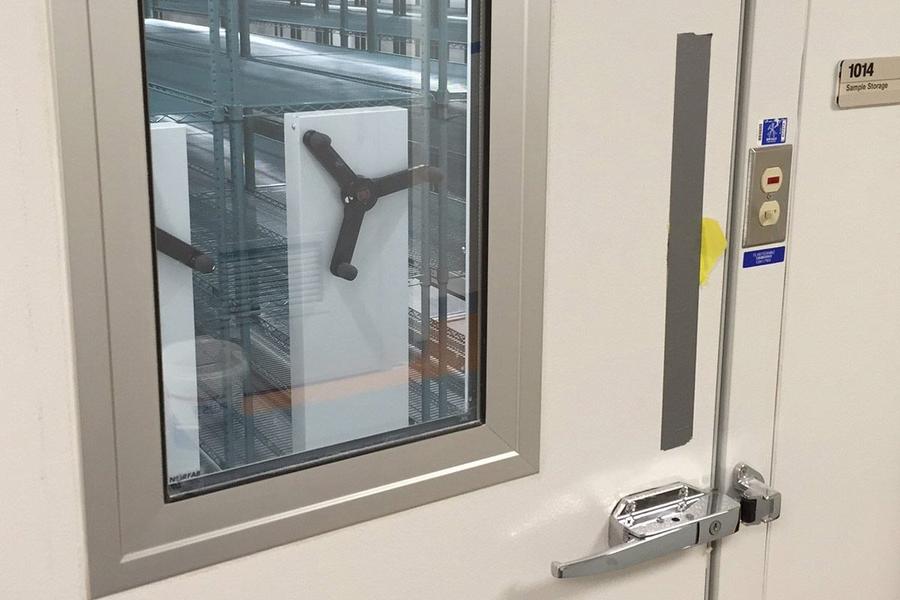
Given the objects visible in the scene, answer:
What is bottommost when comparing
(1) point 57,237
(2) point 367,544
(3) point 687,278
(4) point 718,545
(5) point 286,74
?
(4) point 718,545

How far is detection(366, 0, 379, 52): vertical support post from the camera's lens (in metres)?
1.03

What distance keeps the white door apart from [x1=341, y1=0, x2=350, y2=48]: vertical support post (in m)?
0.59

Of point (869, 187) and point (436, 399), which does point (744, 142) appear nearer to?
point (869, 187)

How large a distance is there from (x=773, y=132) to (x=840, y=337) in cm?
31

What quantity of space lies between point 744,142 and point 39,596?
2.90 ft

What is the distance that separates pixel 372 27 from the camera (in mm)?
1042

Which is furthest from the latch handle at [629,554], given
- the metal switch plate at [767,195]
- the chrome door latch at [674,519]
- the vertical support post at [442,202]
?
the metal switch plate at [767,195]

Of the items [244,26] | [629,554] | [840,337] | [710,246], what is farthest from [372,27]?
[840,337]

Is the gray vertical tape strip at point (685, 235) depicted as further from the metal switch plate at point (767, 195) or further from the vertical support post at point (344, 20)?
the vertical support post at point (344, 20)

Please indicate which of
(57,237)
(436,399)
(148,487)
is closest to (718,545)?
(436,399)

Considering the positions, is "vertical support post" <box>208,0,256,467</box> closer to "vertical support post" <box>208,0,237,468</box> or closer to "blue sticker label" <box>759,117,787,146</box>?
"vertical support post" <box>208,0,237,468</box>

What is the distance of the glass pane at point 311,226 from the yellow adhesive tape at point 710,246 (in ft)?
1.00

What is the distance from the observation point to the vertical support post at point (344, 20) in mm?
1023

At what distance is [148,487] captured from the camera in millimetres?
958
